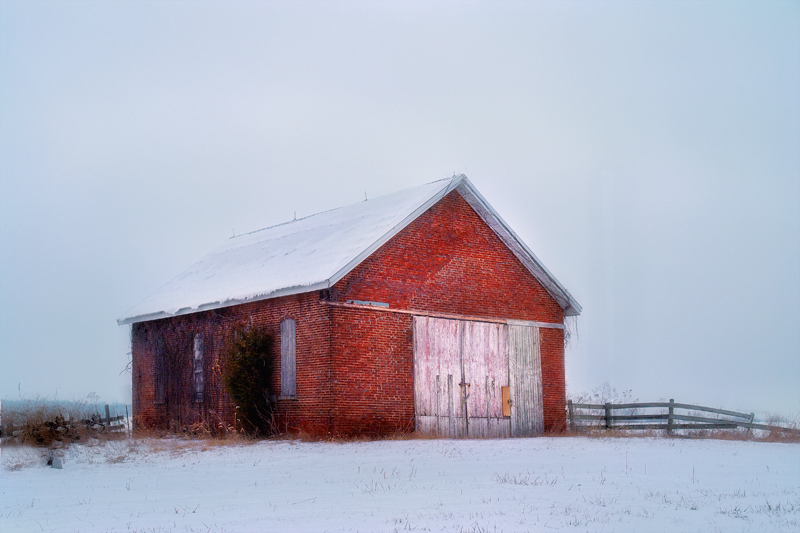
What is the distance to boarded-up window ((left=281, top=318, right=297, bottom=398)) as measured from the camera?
1931 centimetres

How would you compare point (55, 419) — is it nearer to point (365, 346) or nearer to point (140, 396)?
point (140, 396)

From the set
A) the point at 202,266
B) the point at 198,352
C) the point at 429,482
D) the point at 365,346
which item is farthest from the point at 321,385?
the point at 202,266

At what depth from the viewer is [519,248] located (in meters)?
22.9

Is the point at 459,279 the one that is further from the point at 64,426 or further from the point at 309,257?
the point at 64,426

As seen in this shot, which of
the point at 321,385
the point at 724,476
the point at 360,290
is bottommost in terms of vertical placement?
the point at 724,476

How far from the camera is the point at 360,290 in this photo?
19.1 metres

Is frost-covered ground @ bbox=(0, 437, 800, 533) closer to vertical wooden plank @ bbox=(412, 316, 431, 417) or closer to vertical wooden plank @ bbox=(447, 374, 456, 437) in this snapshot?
vertical wooden plank @ bbox=(412, 316, 431, 417)

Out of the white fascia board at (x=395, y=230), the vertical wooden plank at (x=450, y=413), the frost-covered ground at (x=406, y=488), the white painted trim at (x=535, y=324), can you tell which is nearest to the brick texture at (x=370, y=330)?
the white painted trim at (x=535, y=324)

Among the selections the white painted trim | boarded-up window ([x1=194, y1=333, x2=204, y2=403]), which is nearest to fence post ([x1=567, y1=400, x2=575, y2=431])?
the white painted trim

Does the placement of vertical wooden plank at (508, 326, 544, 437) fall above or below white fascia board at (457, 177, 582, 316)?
below

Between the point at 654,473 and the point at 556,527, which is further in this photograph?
the point at 654,473

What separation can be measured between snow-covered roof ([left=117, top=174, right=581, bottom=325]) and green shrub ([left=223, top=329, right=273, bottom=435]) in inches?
43.6

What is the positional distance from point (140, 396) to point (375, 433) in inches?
379

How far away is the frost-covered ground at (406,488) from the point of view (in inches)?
344
